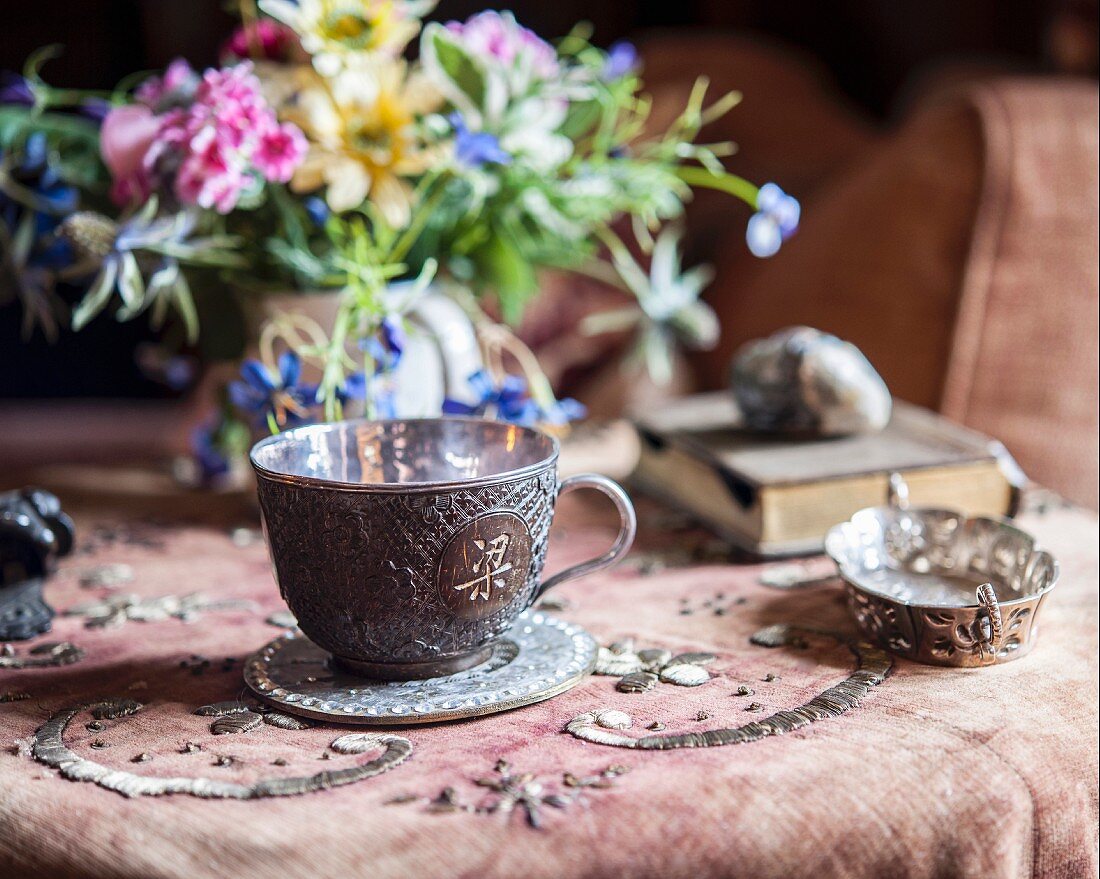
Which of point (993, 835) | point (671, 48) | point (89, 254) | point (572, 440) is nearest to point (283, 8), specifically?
point (89, 254)

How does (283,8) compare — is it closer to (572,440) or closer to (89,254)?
(89,254)

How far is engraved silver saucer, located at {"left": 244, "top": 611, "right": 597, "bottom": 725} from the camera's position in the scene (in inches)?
21.1

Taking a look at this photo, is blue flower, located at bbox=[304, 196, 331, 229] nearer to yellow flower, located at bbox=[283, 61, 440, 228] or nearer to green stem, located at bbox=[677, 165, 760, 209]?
yellow flower, located at bbox=[283, 61, 440, 228]

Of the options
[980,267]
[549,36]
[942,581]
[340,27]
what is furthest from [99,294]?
[549,36]

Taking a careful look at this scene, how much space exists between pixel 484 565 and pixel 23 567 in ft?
1.14

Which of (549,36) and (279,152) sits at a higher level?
(549,36)

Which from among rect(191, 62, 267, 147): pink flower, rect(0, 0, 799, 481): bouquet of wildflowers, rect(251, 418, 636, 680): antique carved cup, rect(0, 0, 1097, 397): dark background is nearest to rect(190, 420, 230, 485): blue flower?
rect(0, 0, 799, 481): bouquet of wildflowers

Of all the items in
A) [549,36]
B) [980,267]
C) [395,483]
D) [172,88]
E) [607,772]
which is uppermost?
[549,36]

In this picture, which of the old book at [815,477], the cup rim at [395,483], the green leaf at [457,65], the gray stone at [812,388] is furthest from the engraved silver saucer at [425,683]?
the green leaf at [457,65]

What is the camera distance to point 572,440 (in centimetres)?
116

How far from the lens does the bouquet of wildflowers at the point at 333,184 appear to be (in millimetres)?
758

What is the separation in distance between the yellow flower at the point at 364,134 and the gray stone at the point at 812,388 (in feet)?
0.99

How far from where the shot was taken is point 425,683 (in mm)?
564

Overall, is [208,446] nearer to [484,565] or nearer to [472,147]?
[472,147]
